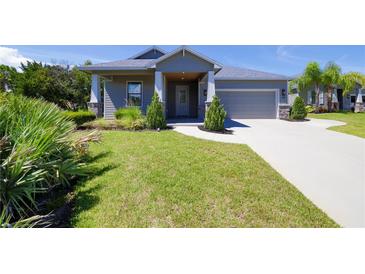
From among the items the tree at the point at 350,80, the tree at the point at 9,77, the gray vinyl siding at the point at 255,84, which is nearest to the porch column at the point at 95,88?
the gray vinyl siding at the point at 255,84

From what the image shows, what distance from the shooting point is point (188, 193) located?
14.5ft

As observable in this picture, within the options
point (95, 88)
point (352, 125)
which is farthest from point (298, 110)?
point (95, 88)

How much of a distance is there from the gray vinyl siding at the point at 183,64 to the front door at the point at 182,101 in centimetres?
566

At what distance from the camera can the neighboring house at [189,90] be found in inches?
622

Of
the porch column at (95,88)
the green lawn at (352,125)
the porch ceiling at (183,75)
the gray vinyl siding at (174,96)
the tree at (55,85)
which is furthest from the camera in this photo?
the tree at (55,85)

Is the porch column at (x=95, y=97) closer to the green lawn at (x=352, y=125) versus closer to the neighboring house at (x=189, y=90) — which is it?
the neighboring house at (x=189, y=90)

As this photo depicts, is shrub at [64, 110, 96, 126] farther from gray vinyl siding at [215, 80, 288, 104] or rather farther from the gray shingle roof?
gray vinyl siding at [215, 80, 288, 104]

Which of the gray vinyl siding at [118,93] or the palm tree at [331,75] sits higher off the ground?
the palm tree at [331,75]

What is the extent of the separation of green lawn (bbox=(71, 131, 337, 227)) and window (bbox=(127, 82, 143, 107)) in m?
9.77

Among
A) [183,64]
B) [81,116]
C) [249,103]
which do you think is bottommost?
[81,116]

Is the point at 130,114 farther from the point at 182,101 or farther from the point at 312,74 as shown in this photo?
the point at 312,74

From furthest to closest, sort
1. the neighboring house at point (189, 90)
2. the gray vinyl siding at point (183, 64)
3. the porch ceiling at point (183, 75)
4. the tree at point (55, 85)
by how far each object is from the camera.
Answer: the tree at point (55, 85) → the neighboring house at point (189, 90) → the porch ceiling at point (183, 75) → the gray vinyl siding at point (183, 64)

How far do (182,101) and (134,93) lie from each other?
4.66 meters
